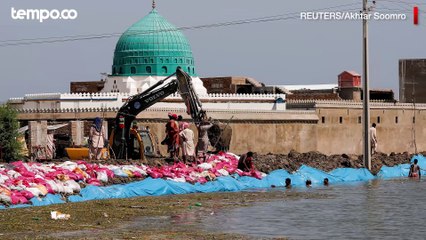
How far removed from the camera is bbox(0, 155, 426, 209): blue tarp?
69.3ft

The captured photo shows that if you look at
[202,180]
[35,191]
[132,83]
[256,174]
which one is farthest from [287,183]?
[132,83]

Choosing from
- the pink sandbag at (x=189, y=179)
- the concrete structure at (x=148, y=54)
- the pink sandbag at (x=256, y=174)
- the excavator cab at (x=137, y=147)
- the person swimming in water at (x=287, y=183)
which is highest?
the concrete structure at (x=148, y=54)

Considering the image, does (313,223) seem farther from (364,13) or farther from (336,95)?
(336,95)

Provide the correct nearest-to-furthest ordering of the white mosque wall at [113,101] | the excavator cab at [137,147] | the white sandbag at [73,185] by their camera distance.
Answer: the white sandbag at [73,185], the excavator cab at [137,147], the white mosque wall at [113,101]

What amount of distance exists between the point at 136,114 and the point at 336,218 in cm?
1461

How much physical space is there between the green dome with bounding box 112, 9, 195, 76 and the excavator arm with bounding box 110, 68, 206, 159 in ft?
66.8

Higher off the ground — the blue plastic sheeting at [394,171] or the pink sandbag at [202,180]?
the pink sandbag at [202,180]

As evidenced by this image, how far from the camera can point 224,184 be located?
24859 mm

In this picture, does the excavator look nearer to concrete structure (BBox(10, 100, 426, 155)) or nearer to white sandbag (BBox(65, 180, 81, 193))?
concrete structure (BBox(10, 100, 426, 155))

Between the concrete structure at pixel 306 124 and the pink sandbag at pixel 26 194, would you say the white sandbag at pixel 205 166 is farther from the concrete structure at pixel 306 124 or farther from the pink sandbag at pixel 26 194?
the concrete structure at pixel 306 124

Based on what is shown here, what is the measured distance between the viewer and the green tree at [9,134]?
1292 inches

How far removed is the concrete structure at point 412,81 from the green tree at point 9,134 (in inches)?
1078

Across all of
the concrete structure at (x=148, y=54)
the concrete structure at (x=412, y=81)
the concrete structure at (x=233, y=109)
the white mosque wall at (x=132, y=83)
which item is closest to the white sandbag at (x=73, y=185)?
the concrete structure at (x=233, y=109)

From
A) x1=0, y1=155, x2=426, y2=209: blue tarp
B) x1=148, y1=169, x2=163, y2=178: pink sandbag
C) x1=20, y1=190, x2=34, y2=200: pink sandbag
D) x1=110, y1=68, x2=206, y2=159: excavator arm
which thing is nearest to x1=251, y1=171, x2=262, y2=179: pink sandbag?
x1=0, y1=155, x2=426, y2=209: blue tarp
